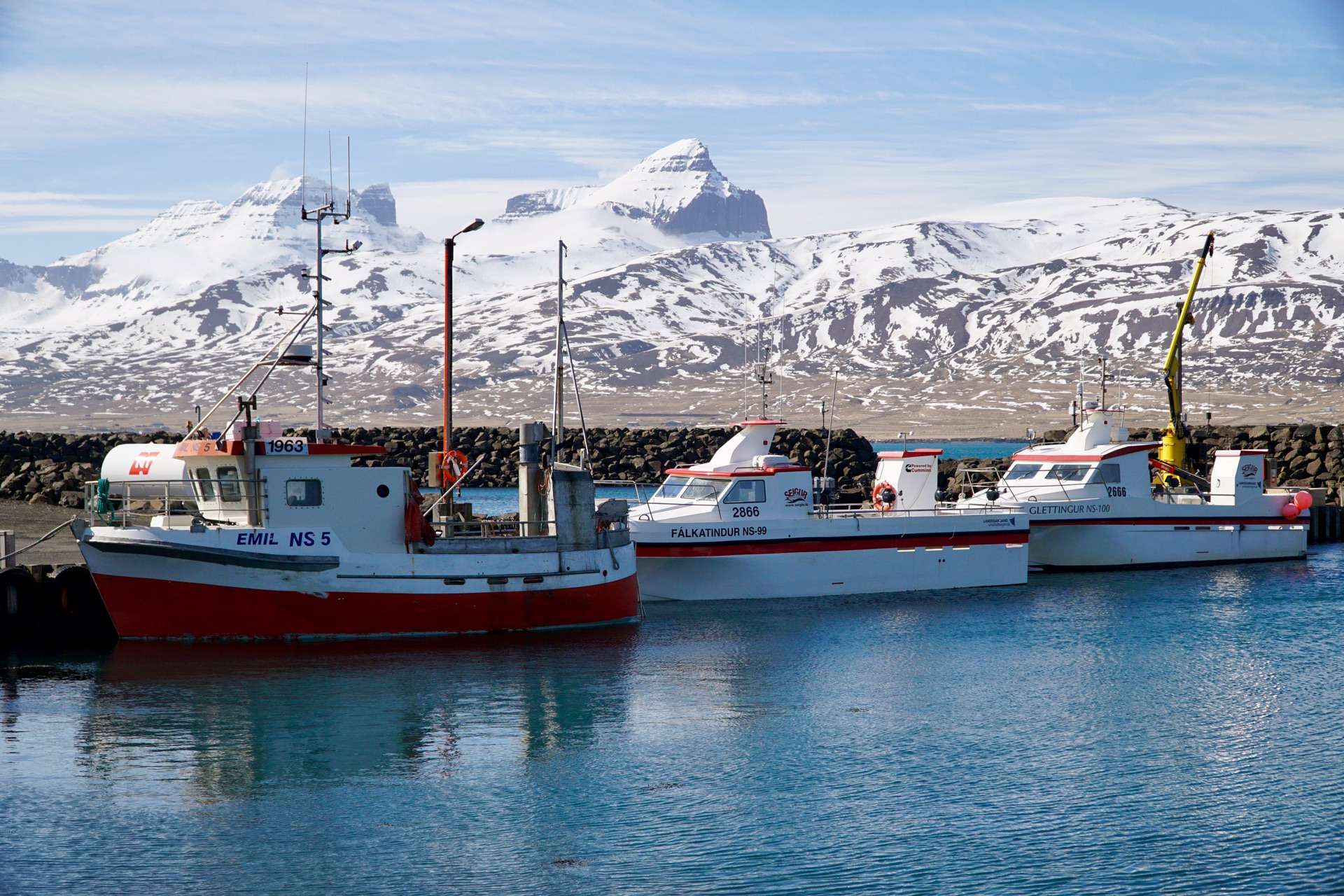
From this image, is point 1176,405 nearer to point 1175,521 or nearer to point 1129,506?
point 1175,521

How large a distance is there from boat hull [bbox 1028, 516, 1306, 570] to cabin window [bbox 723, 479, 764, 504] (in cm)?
1082

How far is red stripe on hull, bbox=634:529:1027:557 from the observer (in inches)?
1256

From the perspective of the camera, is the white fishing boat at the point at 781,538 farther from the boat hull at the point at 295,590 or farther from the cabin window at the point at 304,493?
the cabin window at the point at 304,493

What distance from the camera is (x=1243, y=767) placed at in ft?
61.5

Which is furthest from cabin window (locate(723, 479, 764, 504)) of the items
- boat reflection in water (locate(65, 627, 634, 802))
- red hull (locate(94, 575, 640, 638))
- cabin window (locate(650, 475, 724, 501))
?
red hull (locate(94, 575, 640, 638))

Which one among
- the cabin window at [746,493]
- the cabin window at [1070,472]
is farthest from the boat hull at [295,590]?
the cabin window at [1070,472]

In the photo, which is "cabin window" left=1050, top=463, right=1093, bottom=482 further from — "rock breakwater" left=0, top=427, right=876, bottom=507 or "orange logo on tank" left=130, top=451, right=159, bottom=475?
"orange logo on tank" left=130, top=451, right=159, bottom=475

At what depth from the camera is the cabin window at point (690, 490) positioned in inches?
1293

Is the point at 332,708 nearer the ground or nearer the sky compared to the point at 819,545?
nearer the ground

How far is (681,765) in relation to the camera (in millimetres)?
18500

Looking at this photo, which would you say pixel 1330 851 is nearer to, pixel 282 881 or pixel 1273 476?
pixel 282 881

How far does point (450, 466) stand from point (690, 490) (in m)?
7.56

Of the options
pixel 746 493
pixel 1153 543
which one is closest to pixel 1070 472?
pixel 1153 543

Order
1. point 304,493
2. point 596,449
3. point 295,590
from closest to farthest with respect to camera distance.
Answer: point 295,590 < point 304,493 < point 596,449
